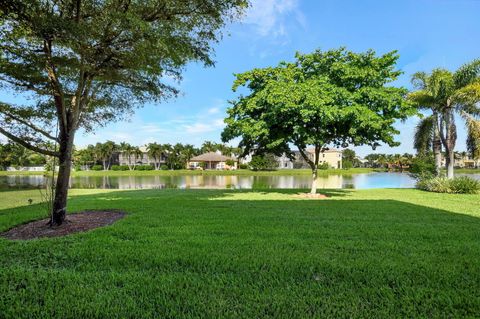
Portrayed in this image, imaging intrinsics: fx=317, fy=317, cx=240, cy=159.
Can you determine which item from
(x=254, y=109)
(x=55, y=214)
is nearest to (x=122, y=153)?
(x=254, y=109)

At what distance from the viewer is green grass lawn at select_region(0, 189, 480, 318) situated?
279 cm

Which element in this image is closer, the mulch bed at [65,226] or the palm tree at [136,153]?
the mulch bed at [65,226]

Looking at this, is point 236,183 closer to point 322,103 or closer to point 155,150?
point 322,103

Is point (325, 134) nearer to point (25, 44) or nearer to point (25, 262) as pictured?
point (25, 44)

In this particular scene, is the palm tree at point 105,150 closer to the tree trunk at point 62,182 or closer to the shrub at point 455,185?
the shrub at point 455,185

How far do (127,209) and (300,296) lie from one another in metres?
6.87

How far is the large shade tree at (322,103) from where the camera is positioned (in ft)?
38.0

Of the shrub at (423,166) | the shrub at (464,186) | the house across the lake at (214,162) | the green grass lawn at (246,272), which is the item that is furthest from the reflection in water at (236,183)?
the house across the lake at (214,162)

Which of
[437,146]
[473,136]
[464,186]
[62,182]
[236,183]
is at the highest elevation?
[473,136]

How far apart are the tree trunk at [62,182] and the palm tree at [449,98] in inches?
654

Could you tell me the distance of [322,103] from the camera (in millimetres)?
11023

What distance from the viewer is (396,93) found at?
12773 millimetres

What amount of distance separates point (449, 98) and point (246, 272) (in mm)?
17422

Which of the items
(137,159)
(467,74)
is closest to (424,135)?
(467,74)
